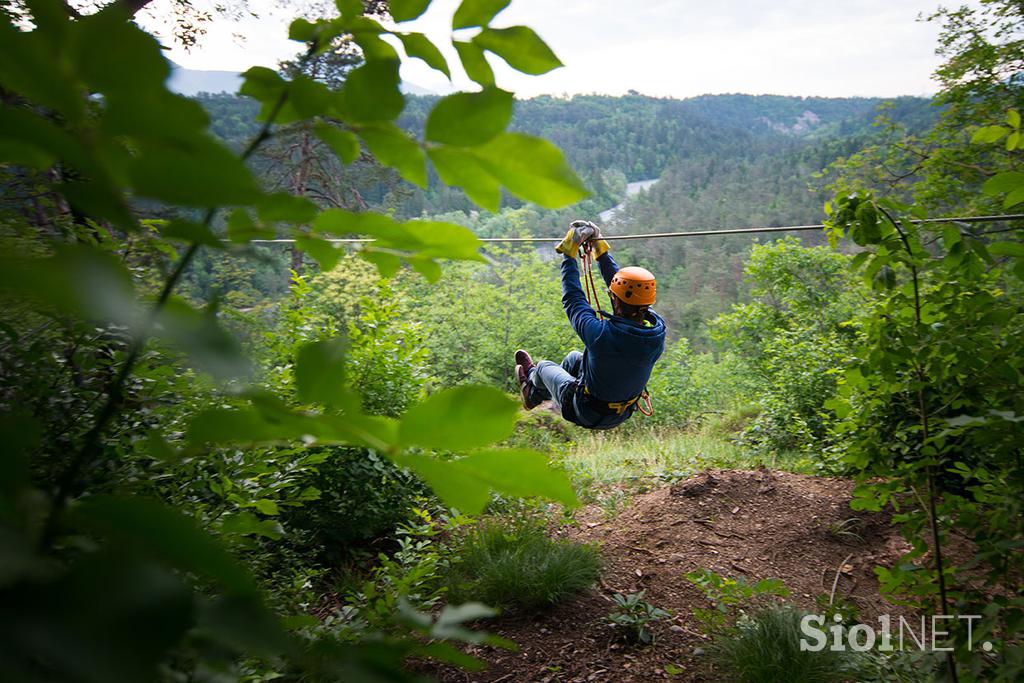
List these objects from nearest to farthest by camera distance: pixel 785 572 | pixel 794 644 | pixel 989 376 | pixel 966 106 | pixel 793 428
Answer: pixel 989 376 → pixel 794 644 → pixel 785 572 → pixel 793 428 → pixel 966 106

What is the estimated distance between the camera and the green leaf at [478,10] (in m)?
0.43

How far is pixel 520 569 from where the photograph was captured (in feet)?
11.1

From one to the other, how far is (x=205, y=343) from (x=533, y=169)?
0.74 ft

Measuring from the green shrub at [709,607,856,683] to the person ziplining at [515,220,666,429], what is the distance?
5.16ft

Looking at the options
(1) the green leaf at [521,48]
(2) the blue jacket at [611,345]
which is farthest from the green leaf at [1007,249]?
(2) the blue jacket at [611,345]

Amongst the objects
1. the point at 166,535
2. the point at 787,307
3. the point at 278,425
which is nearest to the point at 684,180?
the point at 787,307

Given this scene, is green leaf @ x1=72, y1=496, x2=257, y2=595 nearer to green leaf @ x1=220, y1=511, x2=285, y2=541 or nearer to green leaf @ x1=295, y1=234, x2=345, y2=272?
green leaf @ x1=295, y1=234, x2=345, y2=272

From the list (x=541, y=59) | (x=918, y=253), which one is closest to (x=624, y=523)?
(x=918, y=253)

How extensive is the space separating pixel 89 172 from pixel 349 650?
27 centimetres

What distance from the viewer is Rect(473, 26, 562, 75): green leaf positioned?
442 millimetres

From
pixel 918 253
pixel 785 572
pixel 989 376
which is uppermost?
pixel 918 253

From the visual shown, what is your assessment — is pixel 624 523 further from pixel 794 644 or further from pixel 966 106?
pixel 966 106

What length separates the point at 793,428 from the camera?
7902 mm

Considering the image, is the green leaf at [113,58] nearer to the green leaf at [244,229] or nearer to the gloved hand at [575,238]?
the green leaf at [244,229]
